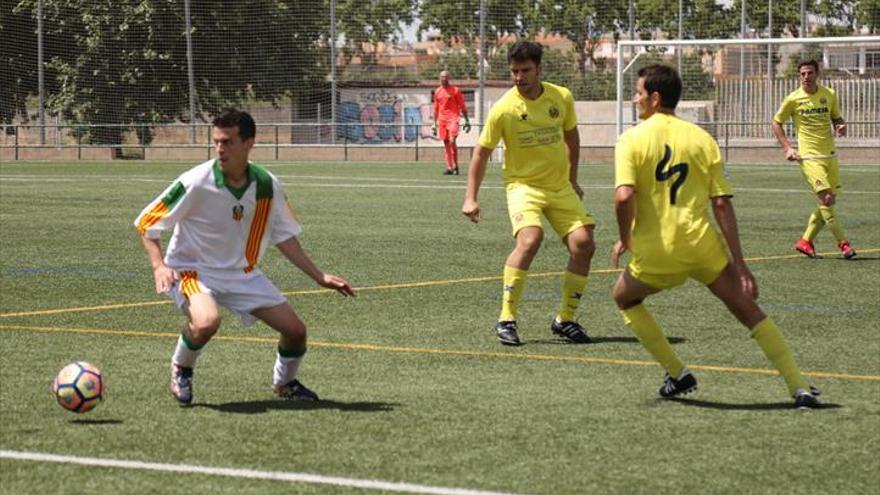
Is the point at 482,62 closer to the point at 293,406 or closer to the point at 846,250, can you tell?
the point at 846,250

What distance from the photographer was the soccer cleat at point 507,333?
11.2 meters

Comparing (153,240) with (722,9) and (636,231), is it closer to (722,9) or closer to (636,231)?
(636,231)

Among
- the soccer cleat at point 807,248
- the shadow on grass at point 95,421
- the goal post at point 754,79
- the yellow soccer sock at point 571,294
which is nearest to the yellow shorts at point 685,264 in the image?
the shadow on grass at point 95,421

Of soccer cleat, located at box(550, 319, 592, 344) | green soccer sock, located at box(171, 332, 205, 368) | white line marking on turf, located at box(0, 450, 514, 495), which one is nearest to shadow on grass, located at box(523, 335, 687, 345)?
soccer cleat, located at box(550, 319, 592, 344)

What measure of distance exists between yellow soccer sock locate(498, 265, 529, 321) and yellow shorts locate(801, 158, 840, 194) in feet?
25.9

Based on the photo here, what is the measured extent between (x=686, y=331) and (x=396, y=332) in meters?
1.99

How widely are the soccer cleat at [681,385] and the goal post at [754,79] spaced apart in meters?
30.9

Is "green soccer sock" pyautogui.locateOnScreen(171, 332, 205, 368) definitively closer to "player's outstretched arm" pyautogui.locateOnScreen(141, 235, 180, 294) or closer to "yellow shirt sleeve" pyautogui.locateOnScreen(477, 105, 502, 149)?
"player's outstretched arm" pyautogui.locateOnScreen(141, 235, 180, 294)

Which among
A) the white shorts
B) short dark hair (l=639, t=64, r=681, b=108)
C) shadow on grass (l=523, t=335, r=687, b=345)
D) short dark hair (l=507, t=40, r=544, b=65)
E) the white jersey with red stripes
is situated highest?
short dark hair (l=507, t=40, r=544, b=65)

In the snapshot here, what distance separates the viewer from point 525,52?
1156 centimetres

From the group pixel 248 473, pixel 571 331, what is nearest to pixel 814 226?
pixel 571 331

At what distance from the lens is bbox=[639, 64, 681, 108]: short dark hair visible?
28.0 ft

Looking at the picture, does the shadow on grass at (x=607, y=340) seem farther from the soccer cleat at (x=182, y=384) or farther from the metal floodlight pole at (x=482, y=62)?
the metal floodlight pole at (x=482, y=62)

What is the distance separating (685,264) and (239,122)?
7.56 feet
